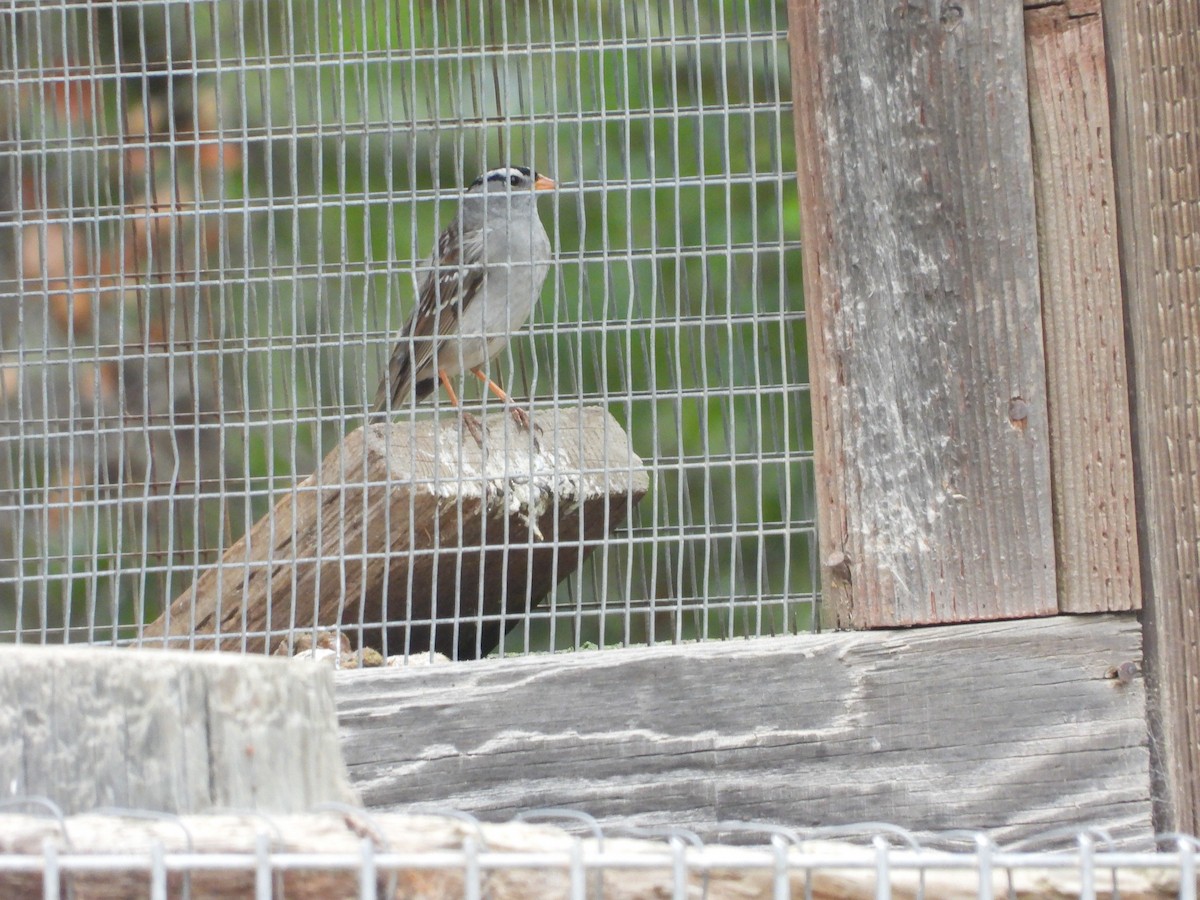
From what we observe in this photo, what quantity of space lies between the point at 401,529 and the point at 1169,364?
179cm

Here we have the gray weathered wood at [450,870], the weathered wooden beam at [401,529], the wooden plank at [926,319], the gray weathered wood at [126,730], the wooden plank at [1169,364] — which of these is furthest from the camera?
the weathered wooden beam at [401,529]

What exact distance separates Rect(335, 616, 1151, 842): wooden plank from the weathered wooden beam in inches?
19.1

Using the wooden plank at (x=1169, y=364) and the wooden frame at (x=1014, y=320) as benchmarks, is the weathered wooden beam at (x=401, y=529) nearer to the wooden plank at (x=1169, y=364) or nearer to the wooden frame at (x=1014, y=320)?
the wooden frame at (x=1014, y=320)

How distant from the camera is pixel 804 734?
3158mm

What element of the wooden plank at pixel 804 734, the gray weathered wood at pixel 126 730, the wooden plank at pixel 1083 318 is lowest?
the wooden plank at pixel 804 734

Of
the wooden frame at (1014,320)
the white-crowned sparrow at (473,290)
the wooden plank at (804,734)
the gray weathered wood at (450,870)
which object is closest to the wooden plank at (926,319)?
the wooden frame at (1014,320)

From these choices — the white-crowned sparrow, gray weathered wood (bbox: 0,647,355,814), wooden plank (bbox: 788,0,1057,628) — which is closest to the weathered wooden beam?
the white-crowned sparrow

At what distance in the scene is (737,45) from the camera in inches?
137

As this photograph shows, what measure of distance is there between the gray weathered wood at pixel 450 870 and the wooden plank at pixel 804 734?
125cm

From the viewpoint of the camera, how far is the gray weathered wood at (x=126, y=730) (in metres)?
2.00

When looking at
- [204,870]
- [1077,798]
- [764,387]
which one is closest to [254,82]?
[764,387]

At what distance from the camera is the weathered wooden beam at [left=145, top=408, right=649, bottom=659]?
12.2 feet

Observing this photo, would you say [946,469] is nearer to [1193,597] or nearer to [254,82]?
[1193,597]

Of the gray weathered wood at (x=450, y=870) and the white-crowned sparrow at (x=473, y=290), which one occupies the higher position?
the white-crowned sparrow at (x=473, y=290)
